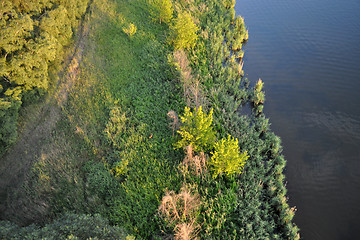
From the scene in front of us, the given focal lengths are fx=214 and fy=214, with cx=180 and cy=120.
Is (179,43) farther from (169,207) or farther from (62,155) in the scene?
(169,207)

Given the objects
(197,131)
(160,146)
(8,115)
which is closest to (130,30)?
(8,115)

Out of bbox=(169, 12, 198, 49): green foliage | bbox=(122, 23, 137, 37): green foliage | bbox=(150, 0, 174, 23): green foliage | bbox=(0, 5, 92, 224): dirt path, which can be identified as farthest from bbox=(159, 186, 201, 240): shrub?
bbox=(150, 0, 174, 23): green foliage

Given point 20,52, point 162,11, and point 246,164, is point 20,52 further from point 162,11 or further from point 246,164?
point 246,164

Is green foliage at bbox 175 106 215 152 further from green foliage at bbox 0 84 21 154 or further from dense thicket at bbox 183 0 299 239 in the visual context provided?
green foliage at bbox 0 84 21 154

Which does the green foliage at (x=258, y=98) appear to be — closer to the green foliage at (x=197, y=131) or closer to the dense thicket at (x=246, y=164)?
the dense thicket at (x=246, y=164)

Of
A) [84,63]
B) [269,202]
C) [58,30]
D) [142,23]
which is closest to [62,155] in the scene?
[84,63]
